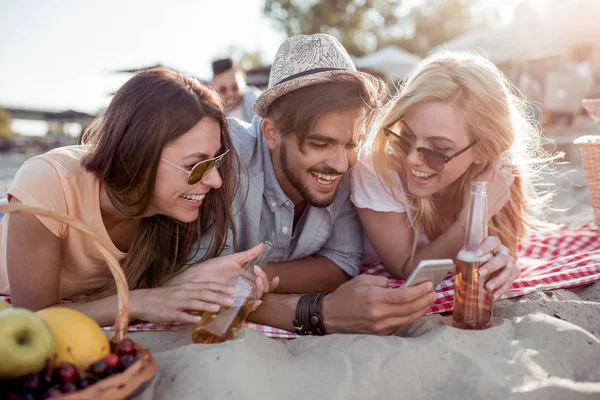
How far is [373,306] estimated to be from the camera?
230 cm

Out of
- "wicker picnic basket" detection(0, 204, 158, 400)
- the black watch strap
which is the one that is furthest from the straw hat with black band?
"wicker picnic basket" detection(0, 204, 158, 400)

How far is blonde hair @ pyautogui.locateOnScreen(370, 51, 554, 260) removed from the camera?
292 centimetres

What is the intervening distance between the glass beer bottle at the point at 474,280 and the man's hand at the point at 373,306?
0.14 metres

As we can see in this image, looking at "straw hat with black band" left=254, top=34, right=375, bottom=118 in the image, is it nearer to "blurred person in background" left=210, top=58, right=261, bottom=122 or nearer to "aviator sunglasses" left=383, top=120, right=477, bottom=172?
"aviator sunglasses" left=383, top=120, right=477, bottom=172

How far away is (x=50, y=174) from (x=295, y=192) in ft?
4.58

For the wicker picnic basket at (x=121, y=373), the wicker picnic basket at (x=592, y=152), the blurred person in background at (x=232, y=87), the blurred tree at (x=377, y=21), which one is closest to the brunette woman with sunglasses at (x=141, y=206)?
the wicker picnic basket at (x=121, y=373)

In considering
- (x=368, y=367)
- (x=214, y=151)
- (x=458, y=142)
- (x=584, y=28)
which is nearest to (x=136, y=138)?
(x=214, y=151)

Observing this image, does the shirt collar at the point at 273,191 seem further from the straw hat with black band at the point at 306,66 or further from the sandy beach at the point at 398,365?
the sandy beach at the point at 398,365

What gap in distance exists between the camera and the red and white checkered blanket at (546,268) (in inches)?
100

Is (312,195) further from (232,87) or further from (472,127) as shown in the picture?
(232,87)

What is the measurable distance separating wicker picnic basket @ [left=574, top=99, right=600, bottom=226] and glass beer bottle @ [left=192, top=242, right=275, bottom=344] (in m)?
2.74

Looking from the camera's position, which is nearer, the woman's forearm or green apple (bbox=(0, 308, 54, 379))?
green apple (bbox=(0, 308, 54, 379))

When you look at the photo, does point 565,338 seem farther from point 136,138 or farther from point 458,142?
point 136,138

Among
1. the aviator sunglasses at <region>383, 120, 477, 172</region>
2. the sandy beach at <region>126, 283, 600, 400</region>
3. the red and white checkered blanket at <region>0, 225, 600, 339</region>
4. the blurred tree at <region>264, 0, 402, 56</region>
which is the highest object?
the blurred tree at <region>264, 0, 402, 56</region>
